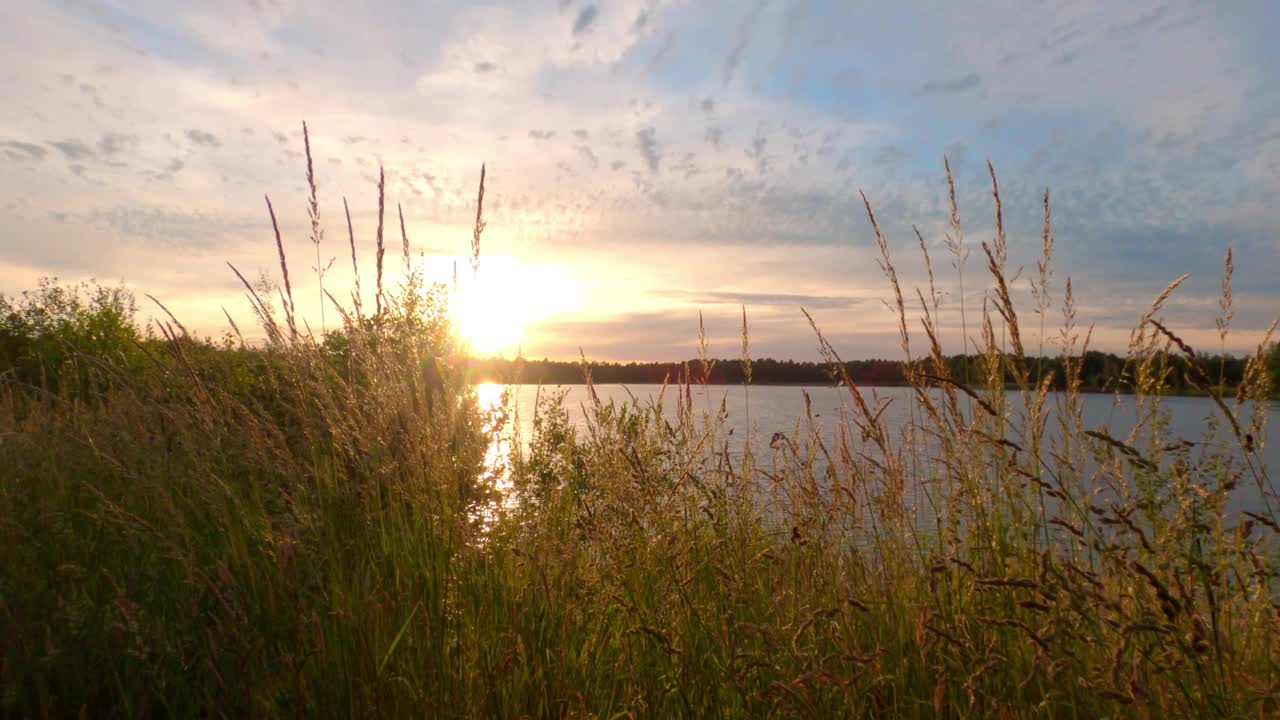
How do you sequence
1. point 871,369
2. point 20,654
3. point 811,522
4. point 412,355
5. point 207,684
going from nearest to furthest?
point 207,684
point 20,654
point 412,355
point 811,522
point 871,369

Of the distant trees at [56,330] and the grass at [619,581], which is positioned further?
the distant trees at [56,330]

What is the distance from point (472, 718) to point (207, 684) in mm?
855

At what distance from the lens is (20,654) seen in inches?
87.8

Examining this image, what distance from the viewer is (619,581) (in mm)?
2199

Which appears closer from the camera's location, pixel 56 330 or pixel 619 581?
pixel 619 581

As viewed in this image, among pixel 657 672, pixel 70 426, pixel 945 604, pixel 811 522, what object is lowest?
pixel 657 672

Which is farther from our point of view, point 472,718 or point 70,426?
point 70,426

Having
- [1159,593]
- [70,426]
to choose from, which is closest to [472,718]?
[1159,593]

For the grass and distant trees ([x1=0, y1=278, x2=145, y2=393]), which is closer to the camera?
the grass

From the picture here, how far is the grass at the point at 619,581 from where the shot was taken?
185cm

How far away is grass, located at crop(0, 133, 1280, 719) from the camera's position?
1.85 metres

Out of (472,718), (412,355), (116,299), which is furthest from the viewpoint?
(116,299)

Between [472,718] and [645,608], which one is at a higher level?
[645,608]

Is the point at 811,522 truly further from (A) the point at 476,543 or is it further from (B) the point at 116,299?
(B) the point at 116,299
